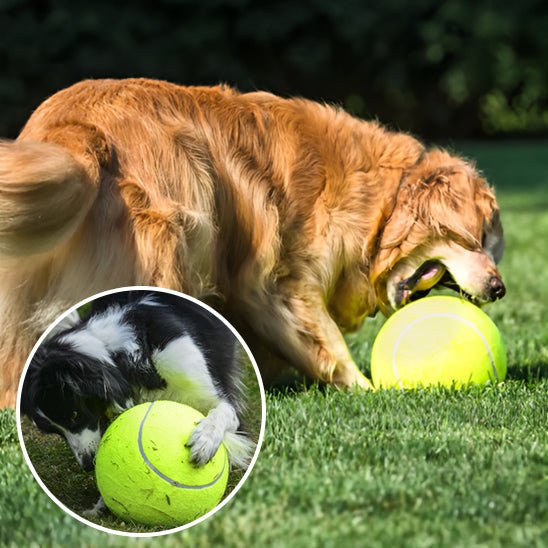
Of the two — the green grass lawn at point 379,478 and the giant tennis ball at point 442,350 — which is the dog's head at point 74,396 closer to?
the green grass lawn at point 379,478

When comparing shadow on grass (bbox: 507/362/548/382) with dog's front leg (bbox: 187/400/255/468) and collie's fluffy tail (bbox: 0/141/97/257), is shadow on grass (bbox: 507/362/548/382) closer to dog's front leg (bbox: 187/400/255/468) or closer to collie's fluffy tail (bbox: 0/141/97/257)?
dog's front leg (bbox: 187/400/255/468)

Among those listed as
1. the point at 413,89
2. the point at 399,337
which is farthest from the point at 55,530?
the point at 413,89

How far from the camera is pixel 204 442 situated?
2.91 meters

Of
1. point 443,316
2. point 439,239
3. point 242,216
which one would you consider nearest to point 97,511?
point 242,216

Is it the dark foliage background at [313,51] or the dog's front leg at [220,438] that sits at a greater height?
the dog's front leg at [220,438]

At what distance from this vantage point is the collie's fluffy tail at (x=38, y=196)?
359 cm

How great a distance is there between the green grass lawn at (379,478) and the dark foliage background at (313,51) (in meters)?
17.2

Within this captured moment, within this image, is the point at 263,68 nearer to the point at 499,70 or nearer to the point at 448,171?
Result: the point at 499,70

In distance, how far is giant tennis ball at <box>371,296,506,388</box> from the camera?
4.30 meters

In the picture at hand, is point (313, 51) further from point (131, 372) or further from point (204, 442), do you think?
point (204, 442)

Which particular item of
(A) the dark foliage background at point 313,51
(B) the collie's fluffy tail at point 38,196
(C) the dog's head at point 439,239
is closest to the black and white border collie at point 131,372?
(B) the collie's fluffy tail at point 38,196

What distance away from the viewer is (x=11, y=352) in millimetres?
4102

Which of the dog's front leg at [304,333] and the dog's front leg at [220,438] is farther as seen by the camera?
the dog's front leg at [304,333]

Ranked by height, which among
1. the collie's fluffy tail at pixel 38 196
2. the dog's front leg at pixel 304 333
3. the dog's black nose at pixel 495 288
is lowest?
the dog's front leg at pixel 304 333
